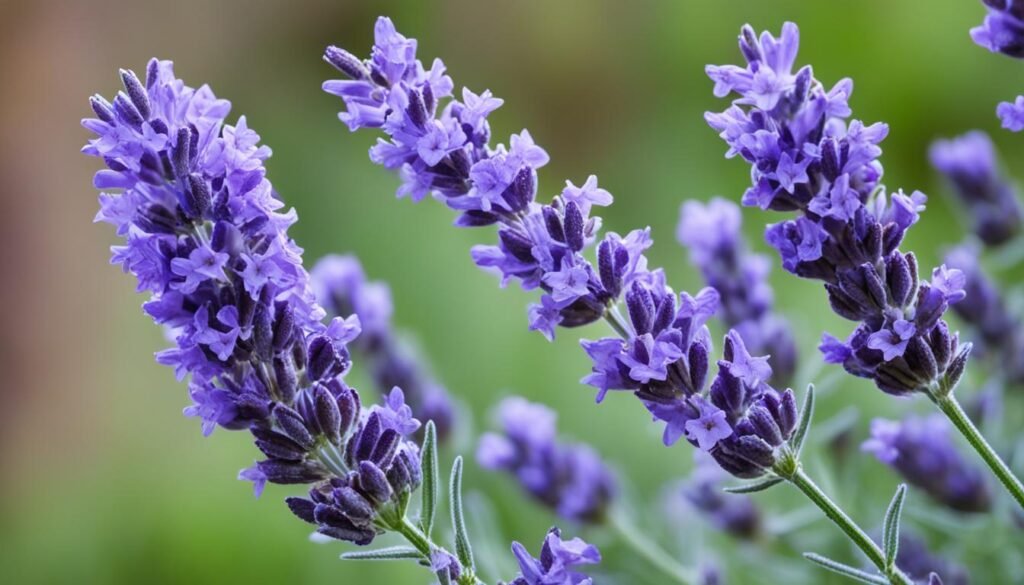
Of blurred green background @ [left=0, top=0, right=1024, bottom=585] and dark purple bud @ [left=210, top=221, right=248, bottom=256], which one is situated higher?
blurred green background @ [left=0, top=0, right=1024, bottom=585]

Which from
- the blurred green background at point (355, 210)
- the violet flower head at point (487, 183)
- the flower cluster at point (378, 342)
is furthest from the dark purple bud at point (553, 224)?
the blurred green background at point (355, 210)

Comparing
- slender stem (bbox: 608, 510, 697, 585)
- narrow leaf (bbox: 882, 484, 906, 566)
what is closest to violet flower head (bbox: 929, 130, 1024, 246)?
slender stem (bbox: 608, 510, 697, 585)

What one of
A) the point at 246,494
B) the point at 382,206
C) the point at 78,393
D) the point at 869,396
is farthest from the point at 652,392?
the point at 78,393

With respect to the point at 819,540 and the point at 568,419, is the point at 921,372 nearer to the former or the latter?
the point at 819,540

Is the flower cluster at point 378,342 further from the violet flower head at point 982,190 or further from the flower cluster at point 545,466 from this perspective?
the violet flower head at point 982,190

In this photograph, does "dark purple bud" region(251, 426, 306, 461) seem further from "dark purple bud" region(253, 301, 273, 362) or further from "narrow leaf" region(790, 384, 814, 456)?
"narrow leaf" region(790, 384, 814, 456)

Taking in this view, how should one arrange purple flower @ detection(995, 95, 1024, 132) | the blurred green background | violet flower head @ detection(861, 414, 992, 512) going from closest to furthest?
purple flower @ detection(995, 95, 1024, 132) → violet flower head @ detection(861, 414, 992, 512) → the blurred green background

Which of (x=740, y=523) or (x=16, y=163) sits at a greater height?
(x=16, y=163)
